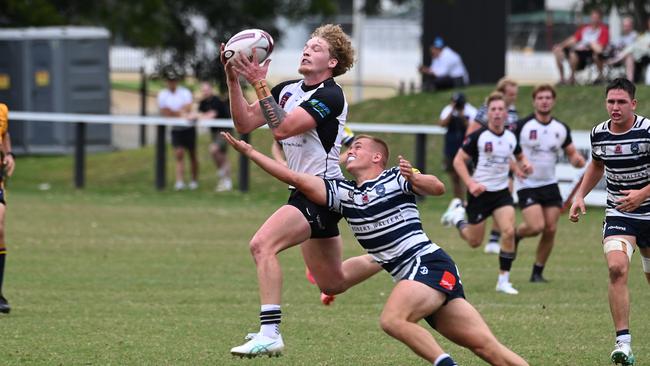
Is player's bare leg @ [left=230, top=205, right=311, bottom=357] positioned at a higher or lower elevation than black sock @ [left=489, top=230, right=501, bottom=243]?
higher

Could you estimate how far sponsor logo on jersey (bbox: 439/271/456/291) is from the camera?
293 inches

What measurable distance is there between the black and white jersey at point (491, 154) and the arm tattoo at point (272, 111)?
5494mm

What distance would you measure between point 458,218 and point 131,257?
13.6ft

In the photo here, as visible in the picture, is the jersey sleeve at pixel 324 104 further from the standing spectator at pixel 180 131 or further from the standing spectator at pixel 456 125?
the standing spectator at pixel 180 131

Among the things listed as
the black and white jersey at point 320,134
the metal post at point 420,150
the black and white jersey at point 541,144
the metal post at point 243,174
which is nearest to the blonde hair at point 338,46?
the black and white jersey at point 320,134

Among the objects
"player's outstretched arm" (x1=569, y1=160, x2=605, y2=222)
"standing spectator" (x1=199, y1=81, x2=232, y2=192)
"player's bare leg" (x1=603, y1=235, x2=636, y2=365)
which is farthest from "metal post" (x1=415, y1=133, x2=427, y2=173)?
"player's bare leg" (x1=603, y1=235, x2=636, y2=365)

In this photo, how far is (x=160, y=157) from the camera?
2419 cm

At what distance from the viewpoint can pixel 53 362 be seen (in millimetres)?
9023

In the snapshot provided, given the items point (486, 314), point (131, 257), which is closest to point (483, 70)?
point (131, 257)

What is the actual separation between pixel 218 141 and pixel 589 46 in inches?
303

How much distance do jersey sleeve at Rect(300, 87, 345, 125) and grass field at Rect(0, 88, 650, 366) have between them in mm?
1739

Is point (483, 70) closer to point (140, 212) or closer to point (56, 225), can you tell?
point (140, 212)

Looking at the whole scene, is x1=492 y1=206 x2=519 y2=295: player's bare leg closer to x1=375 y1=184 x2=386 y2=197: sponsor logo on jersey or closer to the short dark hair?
the short dark hair

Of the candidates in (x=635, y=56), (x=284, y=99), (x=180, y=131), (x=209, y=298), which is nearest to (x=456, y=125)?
(x=180, y=131)
